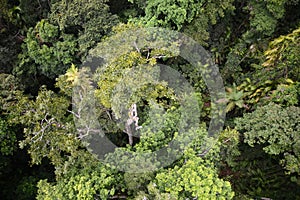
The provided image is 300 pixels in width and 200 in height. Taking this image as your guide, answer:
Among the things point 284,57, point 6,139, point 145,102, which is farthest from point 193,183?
point 6,139

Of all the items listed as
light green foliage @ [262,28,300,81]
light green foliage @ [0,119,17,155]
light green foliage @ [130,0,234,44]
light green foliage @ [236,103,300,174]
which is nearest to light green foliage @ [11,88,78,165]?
light green foliage @ [0,119,17,155]

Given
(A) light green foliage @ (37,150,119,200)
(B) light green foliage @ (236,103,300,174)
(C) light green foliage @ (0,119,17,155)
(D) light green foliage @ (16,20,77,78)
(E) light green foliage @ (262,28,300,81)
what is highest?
(D) light green foliage @ (16,20,77,78)

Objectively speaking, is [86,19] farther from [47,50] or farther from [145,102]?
[145,102]

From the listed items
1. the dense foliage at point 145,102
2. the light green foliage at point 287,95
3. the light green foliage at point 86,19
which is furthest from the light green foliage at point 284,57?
the light green foliage at point 86,19

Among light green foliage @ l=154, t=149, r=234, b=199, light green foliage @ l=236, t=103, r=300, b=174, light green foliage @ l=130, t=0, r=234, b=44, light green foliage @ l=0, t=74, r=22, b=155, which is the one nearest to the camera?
→ light green foliage @ l=154, t=149, r=234, b=199

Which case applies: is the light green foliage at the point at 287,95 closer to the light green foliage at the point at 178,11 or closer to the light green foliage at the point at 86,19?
the light green foliage at the point at 178,11

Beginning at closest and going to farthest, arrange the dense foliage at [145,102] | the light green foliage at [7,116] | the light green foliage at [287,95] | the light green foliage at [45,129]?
1. the dense foliage at [145,102]
2. the light green foliage at [45,129]
3. the light green foliage at [287,95]
4. the light green foliage at [7,116]

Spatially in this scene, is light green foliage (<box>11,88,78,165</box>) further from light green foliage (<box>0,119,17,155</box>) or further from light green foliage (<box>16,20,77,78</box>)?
light green foliage (<box>16,20,77,78</box>)
